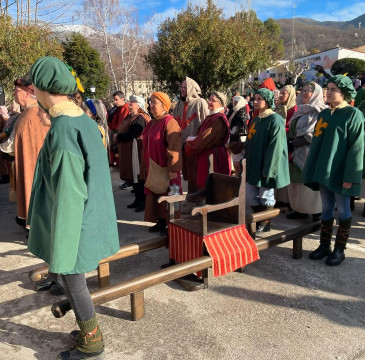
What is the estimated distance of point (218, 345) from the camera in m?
2.41

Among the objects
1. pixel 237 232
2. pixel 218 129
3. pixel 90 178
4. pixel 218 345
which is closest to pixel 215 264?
pixel 237 232

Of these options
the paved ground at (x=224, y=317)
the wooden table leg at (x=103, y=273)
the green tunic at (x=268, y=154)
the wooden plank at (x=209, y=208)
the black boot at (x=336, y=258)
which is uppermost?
the green tunic at (x=268, y=154)

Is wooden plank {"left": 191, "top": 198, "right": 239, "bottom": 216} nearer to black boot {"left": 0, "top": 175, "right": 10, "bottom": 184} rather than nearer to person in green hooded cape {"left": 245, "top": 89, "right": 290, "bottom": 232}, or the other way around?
person in green hooded cape {"left": 245, "top": 89, "right": 290, "bottom": 232}

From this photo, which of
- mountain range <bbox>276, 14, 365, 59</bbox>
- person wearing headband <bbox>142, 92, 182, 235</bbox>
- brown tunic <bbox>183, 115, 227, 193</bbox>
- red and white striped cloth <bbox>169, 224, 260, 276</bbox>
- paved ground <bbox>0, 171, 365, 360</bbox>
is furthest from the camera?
mountain range <bbox>276, 14, 365, 59</bbox>

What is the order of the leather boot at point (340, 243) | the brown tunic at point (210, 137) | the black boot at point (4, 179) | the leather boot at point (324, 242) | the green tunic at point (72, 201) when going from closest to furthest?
the green tunic at point (72, 201)
the leather boot at point (340, 243)
the leather boot at point (324, 242)
the brown tunic at point (210, 137)
the black boot at point (4, 179)

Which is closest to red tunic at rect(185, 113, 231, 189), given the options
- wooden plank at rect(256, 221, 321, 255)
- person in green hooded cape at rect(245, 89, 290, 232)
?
person in green hooded cape at rect(245, 89, 290, 232)

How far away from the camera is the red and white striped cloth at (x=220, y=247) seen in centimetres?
294

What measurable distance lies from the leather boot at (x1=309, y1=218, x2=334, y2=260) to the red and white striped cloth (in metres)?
0.90

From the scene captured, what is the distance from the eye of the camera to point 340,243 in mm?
3580

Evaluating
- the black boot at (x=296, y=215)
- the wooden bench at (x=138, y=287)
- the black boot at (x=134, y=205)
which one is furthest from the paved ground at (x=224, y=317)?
the black boot at (x=134, y=205)

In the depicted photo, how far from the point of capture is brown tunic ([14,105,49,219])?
13.1 feet

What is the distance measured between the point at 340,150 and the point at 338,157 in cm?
7

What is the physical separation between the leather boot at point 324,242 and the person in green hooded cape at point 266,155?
2.20ft

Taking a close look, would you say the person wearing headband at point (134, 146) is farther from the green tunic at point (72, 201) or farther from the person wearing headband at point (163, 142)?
the green tunic at point (72, 201)
